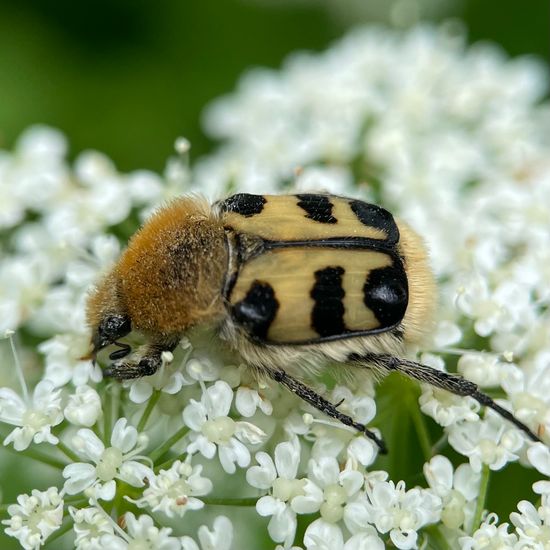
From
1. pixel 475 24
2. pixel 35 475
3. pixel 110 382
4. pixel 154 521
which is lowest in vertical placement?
pixel 35 475

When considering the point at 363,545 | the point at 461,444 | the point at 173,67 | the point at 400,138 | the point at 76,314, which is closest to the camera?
the point at 363,545

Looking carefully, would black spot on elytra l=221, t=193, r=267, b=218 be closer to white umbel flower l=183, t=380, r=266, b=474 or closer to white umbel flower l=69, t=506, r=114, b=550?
white umbel flower l=183, t=380, r=266, b=474

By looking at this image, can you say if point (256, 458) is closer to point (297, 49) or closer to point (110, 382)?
point (110, 382)

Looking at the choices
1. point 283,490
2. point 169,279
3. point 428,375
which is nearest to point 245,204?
point 169,279

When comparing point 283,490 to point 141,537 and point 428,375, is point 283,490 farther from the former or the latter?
point 428,375

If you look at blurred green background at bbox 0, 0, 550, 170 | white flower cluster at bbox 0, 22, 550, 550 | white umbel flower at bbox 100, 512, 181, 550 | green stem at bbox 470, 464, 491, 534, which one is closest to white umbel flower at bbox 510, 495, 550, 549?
white flower cluster at bbox 0, 22, 550, 550

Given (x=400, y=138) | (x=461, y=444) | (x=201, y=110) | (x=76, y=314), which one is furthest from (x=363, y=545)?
(x=201, y=110)
